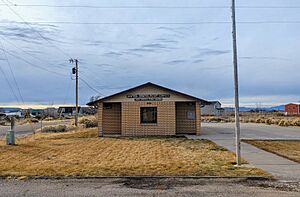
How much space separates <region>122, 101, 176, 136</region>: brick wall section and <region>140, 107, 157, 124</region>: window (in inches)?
13.0

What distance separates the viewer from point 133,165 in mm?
13312

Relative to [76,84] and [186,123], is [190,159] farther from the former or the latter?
[76,84]

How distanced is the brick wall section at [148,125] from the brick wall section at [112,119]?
56.7 inches

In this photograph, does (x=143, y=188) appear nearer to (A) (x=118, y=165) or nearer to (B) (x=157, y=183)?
(B) (x=157, y=183)

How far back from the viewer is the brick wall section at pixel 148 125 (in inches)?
1171

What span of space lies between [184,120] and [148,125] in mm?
3238

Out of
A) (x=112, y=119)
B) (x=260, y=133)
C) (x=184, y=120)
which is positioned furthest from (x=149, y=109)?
(x=260, y=133)

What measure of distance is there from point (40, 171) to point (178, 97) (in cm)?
1889

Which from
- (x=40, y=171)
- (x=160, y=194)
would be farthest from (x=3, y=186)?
(x=160, y=194)

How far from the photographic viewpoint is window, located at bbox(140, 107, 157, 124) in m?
30.1

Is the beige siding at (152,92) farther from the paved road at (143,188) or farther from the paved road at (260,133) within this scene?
the paved road at (143,188)

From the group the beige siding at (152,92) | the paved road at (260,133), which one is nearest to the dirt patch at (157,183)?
the paved road at (260,133)

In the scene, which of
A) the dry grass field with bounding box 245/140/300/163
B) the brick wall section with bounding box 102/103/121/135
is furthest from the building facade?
the dry grass field with bounding box 245/140/300/163

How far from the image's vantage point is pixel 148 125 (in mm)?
29875
